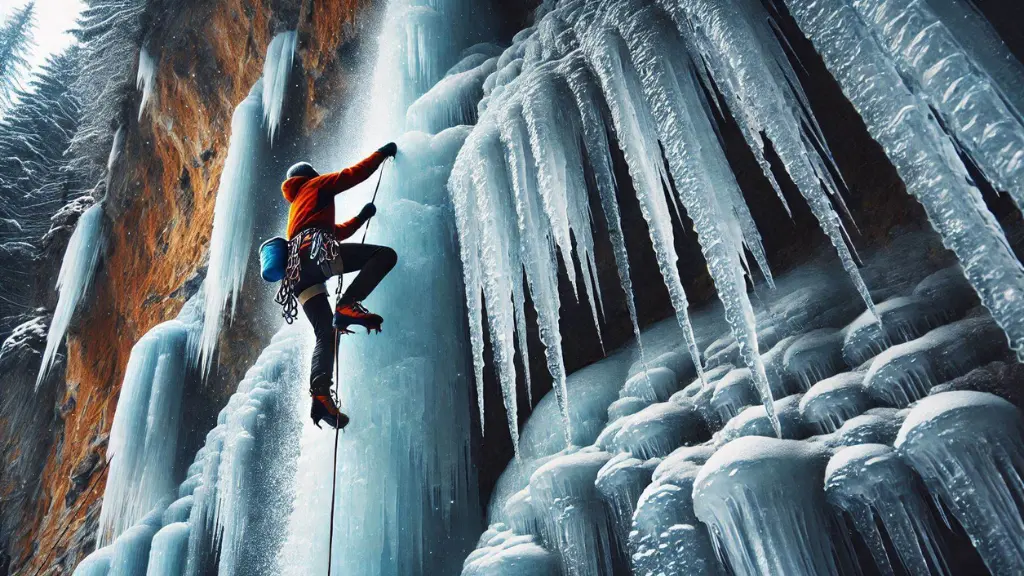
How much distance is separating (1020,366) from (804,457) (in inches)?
23.0

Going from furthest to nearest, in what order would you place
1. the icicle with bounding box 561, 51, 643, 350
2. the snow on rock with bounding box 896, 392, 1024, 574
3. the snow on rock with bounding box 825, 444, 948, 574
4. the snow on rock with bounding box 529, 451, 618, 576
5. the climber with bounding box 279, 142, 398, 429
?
the climber with bounding box 279, 142, 398, 429
the icicle with bounding box 561, 51, 643, 350
the snow on rock with bounding box 529, 451, 618, 576
the snow on rock with bounding box 825, 444, 948, 574
the snow on rock with bounding box 896, 392, 1024, 574

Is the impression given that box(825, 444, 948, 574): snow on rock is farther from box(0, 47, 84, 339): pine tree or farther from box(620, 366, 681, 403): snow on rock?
box(0, 47, 84, 339): pine tree

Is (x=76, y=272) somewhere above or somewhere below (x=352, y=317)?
above

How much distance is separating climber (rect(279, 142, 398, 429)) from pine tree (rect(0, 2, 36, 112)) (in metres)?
12.1

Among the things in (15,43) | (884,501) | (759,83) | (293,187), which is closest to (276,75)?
(293,187)

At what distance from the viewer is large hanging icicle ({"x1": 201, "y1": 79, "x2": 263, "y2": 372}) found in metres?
5.21

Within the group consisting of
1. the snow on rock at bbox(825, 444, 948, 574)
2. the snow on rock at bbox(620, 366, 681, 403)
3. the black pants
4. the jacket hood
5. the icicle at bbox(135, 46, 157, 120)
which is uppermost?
the icicle at bbox(135, 46, 157, 120)

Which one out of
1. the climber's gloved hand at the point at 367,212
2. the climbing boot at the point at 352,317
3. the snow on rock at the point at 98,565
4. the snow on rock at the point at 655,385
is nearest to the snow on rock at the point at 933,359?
the snow on rock at the point at 655,385

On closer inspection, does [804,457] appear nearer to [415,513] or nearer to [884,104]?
[884,104]

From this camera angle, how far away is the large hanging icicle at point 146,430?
488 cm

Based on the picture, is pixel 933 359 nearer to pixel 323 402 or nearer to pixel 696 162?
pixel 696 162

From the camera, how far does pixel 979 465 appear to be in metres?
1.53

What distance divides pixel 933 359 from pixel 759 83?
936mm

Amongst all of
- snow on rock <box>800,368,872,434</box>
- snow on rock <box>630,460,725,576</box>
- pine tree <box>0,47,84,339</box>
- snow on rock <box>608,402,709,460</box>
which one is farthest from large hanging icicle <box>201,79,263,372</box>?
snow on rock <box>800,368,872,434</box>
